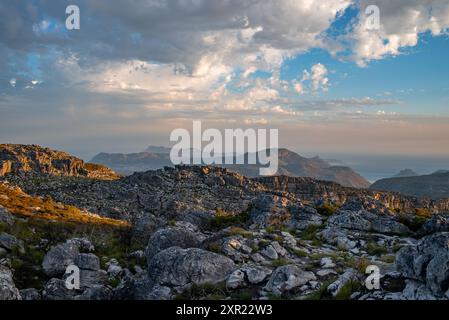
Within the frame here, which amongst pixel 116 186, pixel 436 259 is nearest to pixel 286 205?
pixel 436 259

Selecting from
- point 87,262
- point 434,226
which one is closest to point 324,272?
point 87,262

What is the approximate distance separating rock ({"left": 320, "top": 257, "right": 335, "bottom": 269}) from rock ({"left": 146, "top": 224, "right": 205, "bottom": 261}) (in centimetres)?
722

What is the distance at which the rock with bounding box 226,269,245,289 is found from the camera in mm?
16391

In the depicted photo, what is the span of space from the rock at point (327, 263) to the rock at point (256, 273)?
276 centimetres

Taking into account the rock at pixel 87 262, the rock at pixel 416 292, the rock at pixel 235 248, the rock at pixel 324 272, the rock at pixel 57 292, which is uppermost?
the rock at pixel 416 292

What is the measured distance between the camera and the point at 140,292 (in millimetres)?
17422

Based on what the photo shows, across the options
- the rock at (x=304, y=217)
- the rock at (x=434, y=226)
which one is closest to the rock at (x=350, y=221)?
the rock at (x=304, y=217)

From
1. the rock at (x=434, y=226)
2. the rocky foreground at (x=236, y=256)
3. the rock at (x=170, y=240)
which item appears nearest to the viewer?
Answer: the rocky foreground at (x=236, y=256)

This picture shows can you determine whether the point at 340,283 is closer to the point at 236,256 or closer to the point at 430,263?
the point at 430,263

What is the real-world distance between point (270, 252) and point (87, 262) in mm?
10100

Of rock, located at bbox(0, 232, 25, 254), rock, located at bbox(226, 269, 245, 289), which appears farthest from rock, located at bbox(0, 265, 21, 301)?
rock, located at bbox(226, 269, 245, 289)

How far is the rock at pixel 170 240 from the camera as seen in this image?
73.4 ft

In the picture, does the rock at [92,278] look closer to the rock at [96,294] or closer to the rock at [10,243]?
the rock at [96,294]
